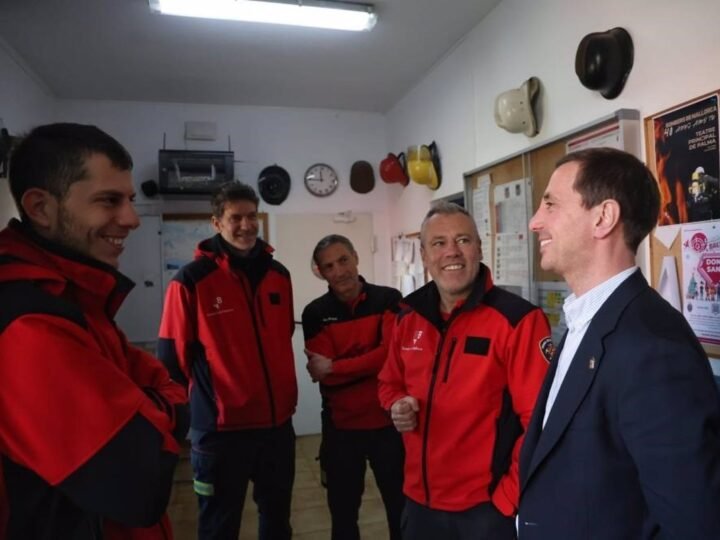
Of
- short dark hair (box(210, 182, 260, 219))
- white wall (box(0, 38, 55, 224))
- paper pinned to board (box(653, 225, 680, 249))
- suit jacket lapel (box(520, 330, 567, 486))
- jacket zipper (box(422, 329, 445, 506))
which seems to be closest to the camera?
suit jacket lapel (box(520, 330, 567, 486))

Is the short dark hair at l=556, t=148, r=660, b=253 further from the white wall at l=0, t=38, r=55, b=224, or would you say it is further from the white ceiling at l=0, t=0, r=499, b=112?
the white wall at l=0, t=38, r=55, b=224

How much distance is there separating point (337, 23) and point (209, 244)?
5.01 feet

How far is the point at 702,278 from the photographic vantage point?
5.17 feet

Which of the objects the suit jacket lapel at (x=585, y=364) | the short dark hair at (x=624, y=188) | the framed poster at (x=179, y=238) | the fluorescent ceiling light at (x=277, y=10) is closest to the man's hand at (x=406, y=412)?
the suit jacket lapel at (x=585, y=364)

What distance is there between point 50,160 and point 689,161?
1.80m

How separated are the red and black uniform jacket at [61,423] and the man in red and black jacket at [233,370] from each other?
1.09 meters

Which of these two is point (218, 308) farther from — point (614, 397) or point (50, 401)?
point (614, 397)

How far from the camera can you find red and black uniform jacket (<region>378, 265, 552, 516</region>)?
1362mm

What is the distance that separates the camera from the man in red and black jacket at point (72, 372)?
0.76 m

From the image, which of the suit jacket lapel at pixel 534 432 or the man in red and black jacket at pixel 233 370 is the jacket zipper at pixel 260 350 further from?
the suit jacket lapel at pixel 534 432

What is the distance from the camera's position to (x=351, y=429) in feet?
6.81

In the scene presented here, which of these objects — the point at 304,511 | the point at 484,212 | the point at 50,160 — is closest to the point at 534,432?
the point at 50,160

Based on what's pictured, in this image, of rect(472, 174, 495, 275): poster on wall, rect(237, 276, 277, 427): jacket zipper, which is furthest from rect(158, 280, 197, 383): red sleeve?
rect(472, 174, 495, 275): poster on wall

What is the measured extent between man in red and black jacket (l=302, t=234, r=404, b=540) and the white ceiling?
1.57 metres
